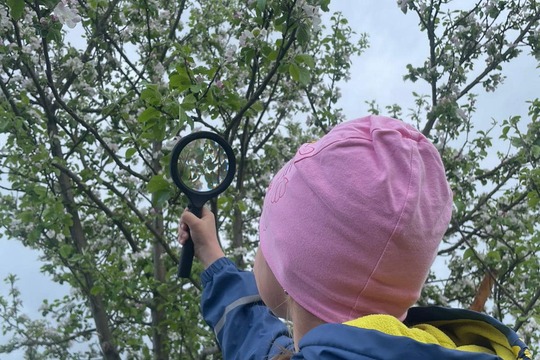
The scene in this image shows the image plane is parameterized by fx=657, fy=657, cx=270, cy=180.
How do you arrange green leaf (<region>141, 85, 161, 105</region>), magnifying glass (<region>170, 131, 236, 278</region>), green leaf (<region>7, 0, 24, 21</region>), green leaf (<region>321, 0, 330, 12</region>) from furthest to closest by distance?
green leaf (<region>321, 0, 330, 12</region>) → green leaf (<region>141, 85, 161, 105</region>) → green leaf (<region>7, 0, 24, 21</region>) → magnifying glass (<region>170, 131, 236, 278</region>)

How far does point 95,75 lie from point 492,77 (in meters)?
2.92

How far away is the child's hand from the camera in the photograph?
61.4 inches

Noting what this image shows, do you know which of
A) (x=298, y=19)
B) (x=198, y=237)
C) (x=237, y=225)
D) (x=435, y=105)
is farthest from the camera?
(x=237, y=225)

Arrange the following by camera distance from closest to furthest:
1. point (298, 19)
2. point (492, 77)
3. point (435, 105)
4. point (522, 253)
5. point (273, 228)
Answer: point (273, 228) < point (298, 19) < point (522, 253) < point (435, 105) < point (492, 77)

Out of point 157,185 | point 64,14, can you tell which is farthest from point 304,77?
point 64,14

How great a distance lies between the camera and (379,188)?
1.03 m

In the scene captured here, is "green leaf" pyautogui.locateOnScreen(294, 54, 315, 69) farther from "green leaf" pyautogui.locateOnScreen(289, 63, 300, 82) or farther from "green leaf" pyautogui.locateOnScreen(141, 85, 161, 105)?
"green leaf" pyautogui.locateOnScreen(141, 85, 161, 105)

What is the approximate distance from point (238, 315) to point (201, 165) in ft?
1.62

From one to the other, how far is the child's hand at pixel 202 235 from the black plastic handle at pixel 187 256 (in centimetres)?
1

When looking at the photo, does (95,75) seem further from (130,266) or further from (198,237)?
(198,237)

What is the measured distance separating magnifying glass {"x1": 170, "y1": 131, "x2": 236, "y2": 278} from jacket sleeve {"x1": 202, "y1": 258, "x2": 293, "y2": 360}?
175 mm

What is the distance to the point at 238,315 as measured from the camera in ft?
4.99

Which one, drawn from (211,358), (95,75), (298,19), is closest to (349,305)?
(298,19)

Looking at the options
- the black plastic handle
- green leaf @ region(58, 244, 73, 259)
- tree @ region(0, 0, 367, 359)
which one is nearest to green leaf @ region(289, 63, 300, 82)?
tree @ region(0, 0, 367, 359)
